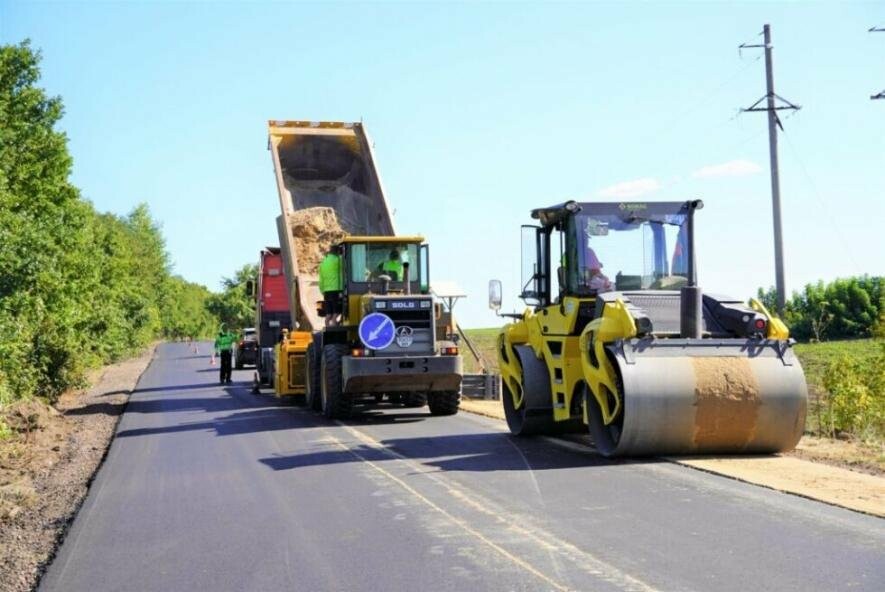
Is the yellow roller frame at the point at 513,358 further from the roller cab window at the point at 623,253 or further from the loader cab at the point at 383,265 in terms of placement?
the loader cab at the point at 383,265

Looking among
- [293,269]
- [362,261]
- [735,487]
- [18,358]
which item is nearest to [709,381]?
[735,487]

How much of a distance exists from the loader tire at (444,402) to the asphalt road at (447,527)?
420cm

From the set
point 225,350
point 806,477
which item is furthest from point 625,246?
point 225,350

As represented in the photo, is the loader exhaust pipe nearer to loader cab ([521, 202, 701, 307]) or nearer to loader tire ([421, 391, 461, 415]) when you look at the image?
loader cab ([521, 202, 701, 307])

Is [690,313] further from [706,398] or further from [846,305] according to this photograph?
[846,305]

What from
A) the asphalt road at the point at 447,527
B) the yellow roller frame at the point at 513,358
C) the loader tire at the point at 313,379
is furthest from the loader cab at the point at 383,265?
the asphalt road at the point at 447,527

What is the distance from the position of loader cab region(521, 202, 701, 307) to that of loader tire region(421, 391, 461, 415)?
501 cm

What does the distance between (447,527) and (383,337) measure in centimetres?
809

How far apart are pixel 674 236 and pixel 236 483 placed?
Answer: 18.7ft

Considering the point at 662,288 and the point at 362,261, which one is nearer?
the point at 662,288

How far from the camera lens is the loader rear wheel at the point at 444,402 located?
16156 mm

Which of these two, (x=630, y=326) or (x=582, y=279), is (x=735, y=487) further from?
(x=582, y=279)

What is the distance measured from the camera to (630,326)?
32.8 feet

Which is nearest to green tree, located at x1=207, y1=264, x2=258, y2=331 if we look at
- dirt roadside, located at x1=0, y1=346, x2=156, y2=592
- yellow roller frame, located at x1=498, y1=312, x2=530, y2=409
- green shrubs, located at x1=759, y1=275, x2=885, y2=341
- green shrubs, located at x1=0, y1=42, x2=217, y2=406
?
green shrubs, located at x1=0, y1=42, x2=217, y2=406
